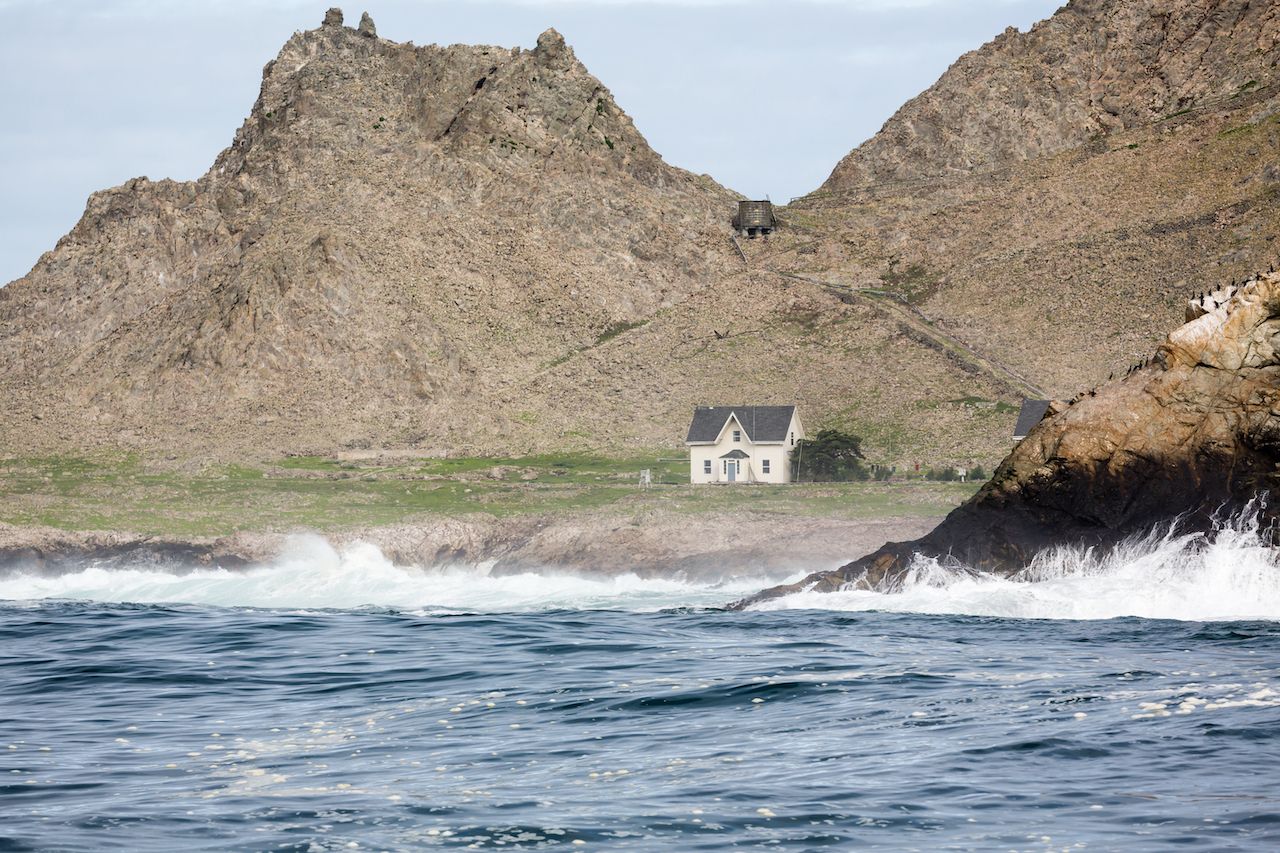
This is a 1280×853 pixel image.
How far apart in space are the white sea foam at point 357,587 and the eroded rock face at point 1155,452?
1279 centimetres

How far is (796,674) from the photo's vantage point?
28.3 m

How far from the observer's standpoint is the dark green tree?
101125 mm

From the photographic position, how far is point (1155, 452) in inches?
1615

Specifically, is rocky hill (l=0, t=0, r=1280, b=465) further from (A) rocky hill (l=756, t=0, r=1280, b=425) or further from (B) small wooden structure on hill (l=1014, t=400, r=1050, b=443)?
(B) small wooden structure on hill (l=1014, t=400, r=1050, b=443)

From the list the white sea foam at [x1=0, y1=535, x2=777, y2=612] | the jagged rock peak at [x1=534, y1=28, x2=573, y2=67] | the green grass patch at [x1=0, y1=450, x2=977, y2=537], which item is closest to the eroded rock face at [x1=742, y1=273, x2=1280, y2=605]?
the white sea foam at [x1=0, y1=535, x2=777, y2=612]

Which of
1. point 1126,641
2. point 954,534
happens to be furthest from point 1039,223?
point 1126,641

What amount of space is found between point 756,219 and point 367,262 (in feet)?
168

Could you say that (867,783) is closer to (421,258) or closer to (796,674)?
(796,674)

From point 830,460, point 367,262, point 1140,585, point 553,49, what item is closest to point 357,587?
point 1140,585

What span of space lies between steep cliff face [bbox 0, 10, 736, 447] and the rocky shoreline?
45.4 meters

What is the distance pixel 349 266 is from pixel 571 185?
36.4 m

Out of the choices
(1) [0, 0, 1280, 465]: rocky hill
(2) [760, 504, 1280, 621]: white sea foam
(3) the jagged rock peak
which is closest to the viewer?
(2) [760, 504, 1280, 621]: white sea foam

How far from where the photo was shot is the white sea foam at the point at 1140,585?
3778cm

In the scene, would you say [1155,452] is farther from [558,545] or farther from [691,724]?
[558,545]
